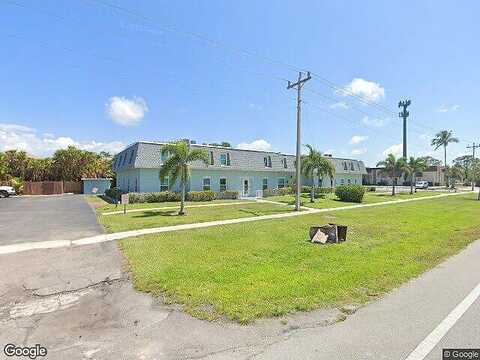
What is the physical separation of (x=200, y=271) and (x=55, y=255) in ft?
15.8

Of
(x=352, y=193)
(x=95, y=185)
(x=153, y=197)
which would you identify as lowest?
(x=153, y=197)

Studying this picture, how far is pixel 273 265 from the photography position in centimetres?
758

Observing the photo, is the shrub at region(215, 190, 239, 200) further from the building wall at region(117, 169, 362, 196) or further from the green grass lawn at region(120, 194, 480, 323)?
the green grass lawn at region(120, 194, 480, 323)

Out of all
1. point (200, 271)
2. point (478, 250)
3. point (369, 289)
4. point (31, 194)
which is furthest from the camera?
point (31, 194)

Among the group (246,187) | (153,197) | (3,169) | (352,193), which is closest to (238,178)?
(246,187)

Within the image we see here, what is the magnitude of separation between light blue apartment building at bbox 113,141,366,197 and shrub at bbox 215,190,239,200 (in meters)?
0.87

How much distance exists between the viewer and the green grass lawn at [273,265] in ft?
17.7

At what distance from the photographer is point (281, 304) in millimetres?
5219

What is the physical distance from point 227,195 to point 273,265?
74.2 ft

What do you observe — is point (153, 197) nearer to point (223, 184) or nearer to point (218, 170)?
point (218, 170)

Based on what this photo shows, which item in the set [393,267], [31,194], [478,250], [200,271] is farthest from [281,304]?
[31,194]

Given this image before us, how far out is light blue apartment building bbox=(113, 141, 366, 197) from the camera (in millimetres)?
26875

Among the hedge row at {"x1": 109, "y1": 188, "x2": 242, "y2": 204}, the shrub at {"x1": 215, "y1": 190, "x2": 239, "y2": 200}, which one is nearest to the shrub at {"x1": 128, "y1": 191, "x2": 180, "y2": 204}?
the hedge row at {"x1": 109, "y1": 188, "x2": 242, "y2": 204}

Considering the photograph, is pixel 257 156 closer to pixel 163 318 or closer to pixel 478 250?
pixel 478 250
